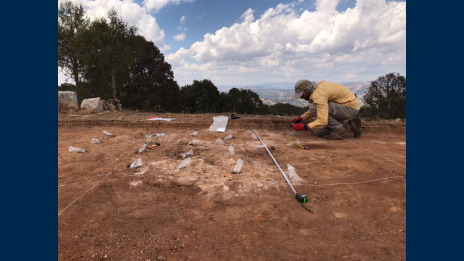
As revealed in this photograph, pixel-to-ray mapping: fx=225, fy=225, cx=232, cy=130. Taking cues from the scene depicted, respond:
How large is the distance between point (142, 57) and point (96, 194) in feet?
62.8

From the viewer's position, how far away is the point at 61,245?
178cm

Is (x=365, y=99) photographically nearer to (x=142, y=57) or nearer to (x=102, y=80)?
(x=142, y=57)

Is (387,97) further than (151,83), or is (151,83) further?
(151,83)

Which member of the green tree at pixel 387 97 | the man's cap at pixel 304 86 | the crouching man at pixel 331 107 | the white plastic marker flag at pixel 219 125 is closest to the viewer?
the crouching man at pixel 331 107

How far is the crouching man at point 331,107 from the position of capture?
15.6 ft

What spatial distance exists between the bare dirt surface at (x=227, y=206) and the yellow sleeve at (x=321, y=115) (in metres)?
0.52

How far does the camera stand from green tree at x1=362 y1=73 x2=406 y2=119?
1638 cm

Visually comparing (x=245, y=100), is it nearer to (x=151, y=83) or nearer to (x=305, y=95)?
(x=151, y=83)

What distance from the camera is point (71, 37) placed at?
13.9 metres

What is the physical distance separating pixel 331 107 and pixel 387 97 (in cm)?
1516

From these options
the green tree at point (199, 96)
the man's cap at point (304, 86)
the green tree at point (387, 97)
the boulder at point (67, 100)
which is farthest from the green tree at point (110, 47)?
the green tree at point (387, 97)

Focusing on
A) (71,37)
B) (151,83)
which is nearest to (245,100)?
(151,83)

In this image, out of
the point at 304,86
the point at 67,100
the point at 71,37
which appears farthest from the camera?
the point at 71,37

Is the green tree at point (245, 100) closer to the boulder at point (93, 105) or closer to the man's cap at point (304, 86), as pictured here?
the boulder at point (93, 105)
